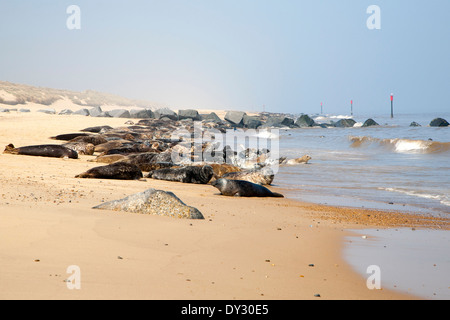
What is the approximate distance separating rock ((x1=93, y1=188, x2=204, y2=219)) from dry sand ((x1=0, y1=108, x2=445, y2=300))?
0.19 m

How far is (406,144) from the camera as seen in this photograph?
23.3 meters

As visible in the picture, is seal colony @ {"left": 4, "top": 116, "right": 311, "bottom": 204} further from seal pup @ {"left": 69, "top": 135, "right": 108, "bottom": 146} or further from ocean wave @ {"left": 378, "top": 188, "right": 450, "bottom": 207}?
ocean wave @ {"left": 378, "top": 188, "right": 450, "bottom": 207}

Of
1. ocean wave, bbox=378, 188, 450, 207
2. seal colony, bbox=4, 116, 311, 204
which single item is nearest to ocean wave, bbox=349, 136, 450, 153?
seal colony, bbox=4, 116, 311, 204

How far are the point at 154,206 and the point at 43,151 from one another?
725cm

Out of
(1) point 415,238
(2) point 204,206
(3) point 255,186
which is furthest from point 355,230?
(3) point 255,186

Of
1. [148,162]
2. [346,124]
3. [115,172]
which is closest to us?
[115,172]

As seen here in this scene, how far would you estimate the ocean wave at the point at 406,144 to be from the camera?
20.9m

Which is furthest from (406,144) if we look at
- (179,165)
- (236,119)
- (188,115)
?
(188,115)

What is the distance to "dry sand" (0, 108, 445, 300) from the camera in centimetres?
288

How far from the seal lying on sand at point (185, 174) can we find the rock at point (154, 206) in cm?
440

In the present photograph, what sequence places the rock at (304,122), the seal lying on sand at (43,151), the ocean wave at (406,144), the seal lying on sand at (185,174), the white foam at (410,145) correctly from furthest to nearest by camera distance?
the rock at (304,122), the white foam at (410,145), the ocean wave at (406,144), the seal lying on sand at (43,151), the seal lying on sand at (185,174)

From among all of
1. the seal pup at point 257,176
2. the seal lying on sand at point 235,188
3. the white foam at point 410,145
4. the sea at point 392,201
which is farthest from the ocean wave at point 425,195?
the white foam at point 410,145

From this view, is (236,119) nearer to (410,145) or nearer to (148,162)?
(410,145)

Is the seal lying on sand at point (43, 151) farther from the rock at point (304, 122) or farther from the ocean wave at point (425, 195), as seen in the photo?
the rock at point (304, 122)
